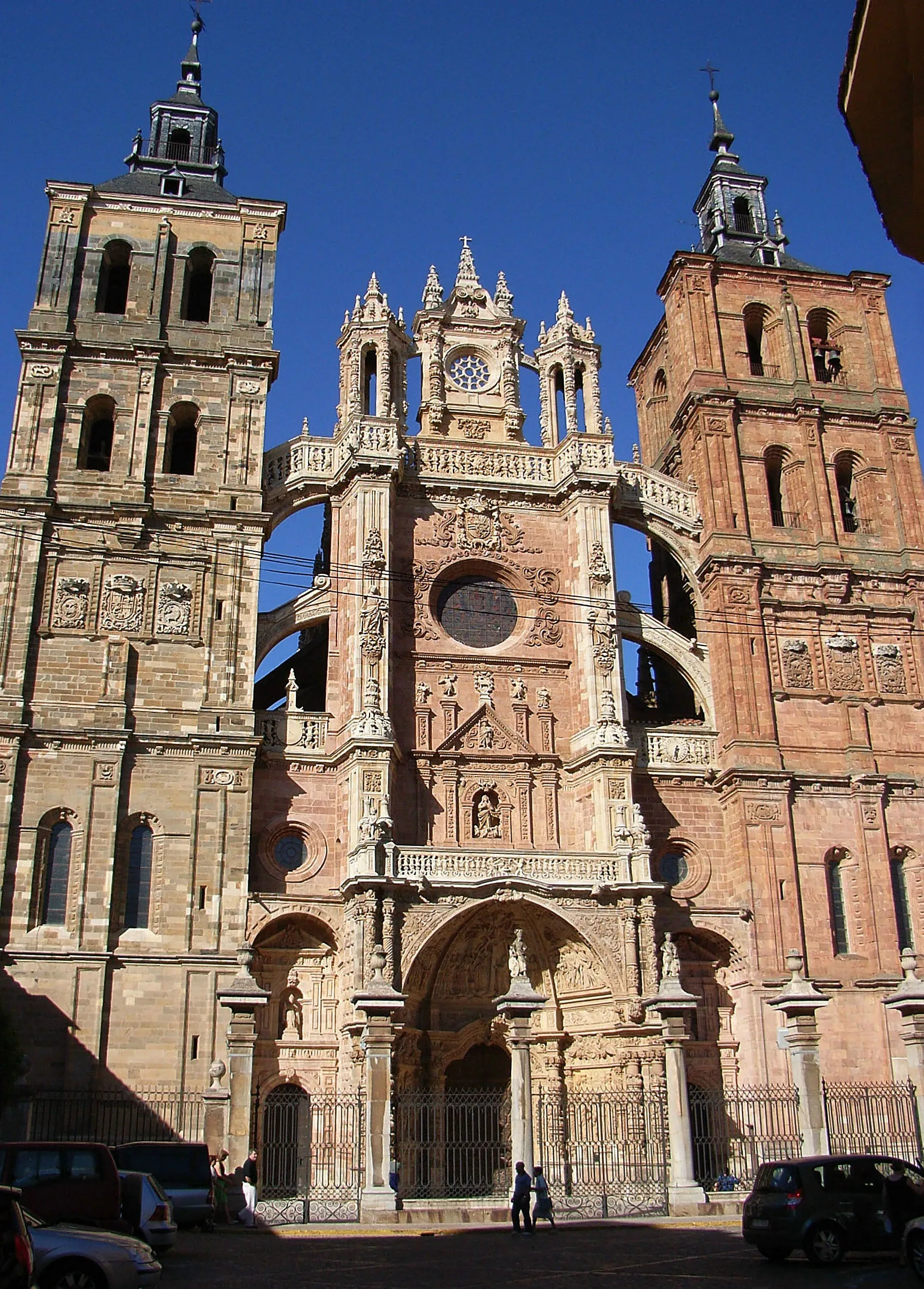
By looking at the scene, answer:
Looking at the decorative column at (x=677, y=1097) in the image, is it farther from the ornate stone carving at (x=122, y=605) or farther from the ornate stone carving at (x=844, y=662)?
the ornate stone carving at (x=122, y=605)

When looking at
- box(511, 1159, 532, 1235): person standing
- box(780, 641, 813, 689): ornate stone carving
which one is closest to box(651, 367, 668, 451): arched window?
box(780, 641, 813, 689): ornate stone carving

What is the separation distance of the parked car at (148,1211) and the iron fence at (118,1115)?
8425 mm

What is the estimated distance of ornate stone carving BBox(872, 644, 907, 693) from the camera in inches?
1148

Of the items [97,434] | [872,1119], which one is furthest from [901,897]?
[97,434]

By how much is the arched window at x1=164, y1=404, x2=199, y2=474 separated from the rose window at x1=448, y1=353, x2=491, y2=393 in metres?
6.58

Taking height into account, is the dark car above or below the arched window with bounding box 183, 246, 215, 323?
below

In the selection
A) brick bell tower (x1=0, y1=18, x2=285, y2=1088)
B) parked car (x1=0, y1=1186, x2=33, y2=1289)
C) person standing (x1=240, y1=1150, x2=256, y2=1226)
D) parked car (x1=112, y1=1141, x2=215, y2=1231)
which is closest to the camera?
parked car (x1=0, y1=1186, x2=33, y2=1289)

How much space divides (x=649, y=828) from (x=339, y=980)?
7.65 meters

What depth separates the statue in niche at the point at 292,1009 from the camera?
24.3 meters

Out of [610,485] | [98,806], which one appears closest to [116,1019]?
[98,806]

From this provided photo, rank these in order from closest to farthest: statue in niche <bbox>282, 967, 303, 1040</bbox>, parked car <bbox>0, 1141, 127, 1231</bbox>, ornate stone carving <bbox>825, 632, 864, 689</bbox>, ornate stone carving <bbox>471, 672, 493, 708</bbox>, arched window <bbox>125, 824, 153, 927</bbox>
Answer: parked car <bbox>0, 1141, 127, 1231</bbox> → arched window <bbox>125, 824, 153, 927</bbox> → statue in niche <bbox>282, 967, 303, 1040</bbox> → ornate stone carving <bbox>471, 672, 493, 708</bbox> → ornate stone carving <bbox>825, 632, 864, 689</bbox>

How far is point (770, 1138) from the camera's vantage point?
2189 cm

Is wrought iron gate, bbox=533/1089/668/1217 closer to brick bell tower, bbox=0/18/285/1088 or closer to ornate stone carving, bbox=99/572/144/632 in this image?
brick bell tower, bbox=0/18/285/1088

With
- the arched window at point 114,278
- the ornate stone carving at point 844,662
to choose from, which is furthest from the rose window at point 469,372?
the ornate stone carving at point 844,662
